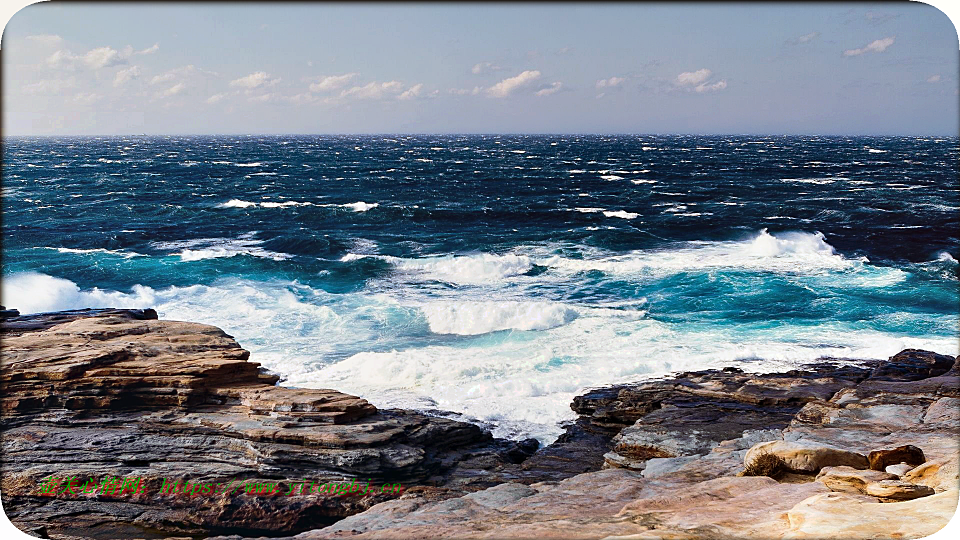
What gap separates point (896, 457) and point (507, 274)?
23.0m

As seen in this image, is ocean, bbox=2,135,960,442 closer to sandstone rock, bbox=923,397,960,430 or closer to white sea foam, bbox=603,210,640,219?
white sea foam, bbox=603,210,640,219

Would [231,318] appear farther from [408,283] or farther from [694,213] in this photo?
[694,213]

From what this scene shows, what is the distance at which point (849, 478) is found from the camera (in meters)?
7.26

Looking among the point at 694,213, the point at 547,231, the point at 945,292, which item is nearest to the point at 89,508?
the point at 945,292

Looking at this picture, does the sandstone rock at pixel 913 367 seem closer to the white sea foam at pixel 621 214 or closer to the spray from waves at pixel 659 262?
the spray from waves at pixel 659 262

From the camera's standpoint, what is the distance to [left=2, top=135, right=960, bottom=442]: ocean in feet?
62.1

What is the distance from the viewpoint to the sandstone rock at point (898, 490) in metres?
6.17

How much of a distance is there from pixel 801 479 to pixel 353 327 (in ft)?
55.7

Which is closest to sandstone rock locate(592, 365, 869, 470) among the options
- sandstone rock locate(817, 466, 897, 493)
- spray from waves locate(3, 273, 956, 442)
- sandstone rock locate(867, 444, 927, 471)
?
spray from waves locate(3, 273, 956, 442)

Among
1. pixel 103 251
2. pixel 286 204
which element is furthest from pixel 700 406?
pixel 286 204

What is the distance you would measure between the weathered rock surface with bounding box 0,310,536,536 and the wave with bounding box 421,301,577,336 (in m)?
8.62

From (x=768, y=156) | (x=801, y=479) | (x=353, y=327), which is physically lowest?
(x=353, y=327)

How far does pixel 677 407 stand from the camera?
14875 mm

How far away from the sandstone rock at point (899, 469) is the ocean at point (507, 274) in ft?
12.8
